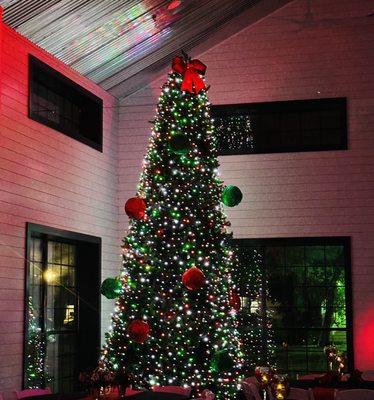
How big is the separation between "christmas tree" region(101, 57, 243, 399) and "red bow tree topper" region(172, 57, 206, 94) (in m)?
0.01

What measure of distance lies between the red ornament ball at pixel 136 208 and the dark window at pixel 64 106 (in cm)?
155

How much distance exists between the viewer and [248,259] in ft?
39.2

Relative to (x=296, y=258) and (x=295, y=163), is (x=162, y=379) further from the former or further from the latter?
(x=295, y=163)

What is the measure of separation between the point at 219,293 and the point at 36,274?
93.9 inches

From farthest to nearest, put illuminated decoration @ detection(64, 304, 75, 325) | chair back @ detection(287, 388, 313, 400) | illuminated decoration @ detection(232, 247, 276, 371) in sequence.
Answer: illuminated decoration @ detection(232, 247, 276, 371) < illuminated decoration @ detection(64, 304, 75, 325) < chair back @ detection(287, 388, 313, 400)

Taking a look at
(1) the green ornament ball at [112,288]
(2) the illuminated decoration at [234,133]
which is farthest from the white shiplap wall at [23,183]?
(2) the illuminated decoration at [234,133]

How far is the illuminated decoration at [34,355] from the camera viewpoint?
30.4ft

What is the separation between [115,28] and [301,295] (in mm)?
4943

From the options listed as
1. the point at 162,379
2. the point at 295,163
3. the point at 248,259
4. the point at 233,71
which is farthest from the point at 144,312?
the point at 233,71

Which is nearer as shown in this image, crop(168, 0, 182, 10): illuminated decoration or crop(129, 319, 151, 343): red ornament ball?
crop(129, 319, 151, 343): red ornament ball

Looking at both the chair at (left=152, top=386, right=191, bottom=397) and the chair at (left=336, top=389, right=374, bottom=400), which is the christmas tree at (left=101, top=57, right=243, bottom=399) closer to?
the chair at (left=152, top=386, right=191, bottom=397)

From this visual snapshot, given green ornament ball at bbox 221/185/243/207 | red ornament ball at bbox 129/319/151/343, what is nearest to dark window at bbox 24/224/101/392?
red ornament ball at bbox 129/319/151/343

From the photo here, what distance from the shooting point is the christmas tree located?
945 centimetres

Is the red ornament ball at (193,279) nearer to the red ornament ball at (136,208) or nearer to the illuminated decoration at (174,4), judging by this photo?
the red ornament ball at (136,208)
